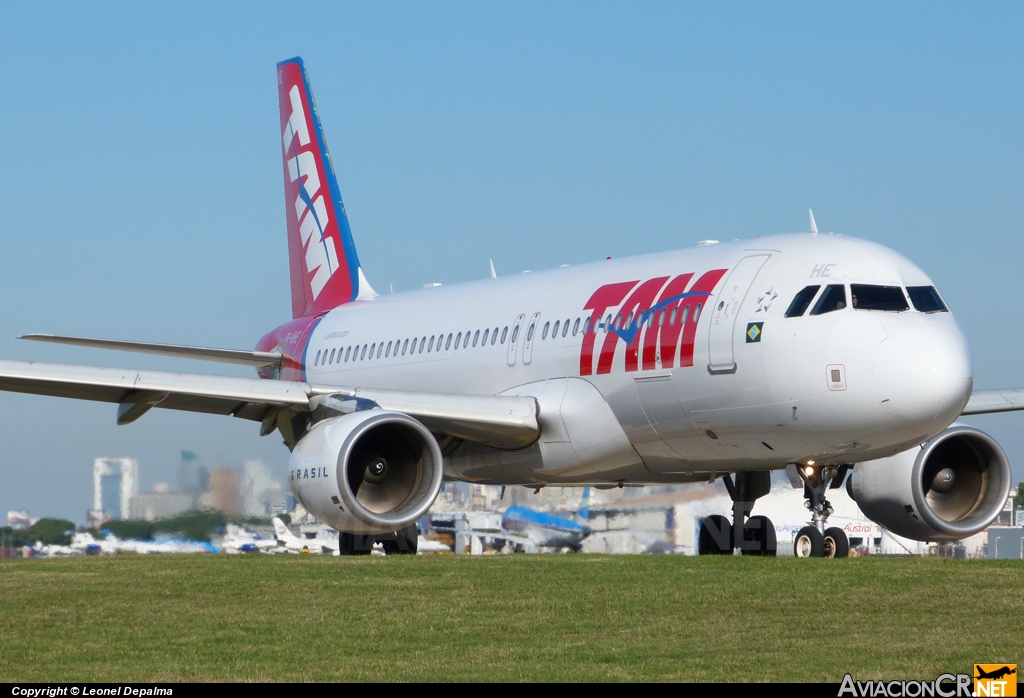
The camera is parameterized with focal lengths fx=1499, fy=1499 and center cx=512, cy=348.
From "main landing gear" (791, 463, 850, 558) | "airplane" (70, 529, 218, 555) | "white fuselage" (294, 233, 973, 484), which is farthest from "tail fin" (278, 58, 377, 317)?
"main landing gear" (791, 463, 850, 558)

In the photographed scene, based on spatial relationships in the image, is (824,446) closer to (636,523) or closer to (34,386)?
(636,523)

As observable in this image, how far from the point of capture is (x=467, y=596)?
11.2 meters

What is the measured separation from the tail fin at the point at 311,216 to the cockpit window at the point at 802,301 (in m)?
10.3

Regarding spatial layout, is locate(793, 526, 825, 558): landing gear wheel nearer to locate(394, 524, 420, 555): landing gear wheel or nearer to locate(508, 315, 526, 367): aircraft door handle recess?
locate(508, 315, 526, 367): aircraft door handle recess

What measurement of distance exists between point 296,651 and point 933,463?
426 inches

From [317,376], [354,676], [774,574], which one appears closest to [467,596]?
[774,574]

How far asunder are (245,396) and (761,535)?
6.10m

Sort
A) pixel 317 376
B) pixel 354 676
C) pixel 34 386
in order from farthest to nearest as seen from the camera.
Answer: pixel 317 376
pixel 34 386
pixel 354 676

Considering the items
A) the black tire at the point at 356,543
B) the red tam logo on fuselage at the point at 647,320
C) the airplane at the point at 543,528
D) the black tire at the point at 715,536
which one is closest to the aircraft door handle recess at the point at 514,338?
the red tam logo on fuselage at the point at 647,320

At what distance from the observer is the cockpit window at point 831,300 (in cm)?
1448

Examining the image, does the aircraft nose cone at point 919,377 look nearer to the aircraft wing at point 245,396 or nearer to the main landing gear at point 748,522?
the main landing gear at point 748,522
